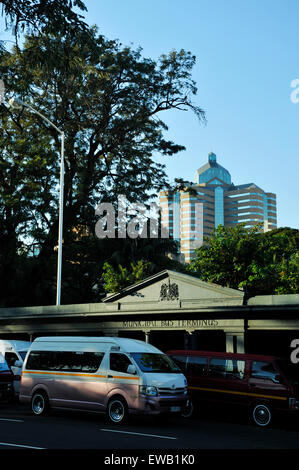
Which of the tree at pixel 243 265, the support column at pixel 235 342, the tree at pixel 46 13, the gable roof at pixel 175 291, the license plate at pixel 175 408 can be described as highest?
the tree at pixel 46 13

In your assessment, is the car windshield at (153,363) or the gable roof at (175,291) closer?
the car windshield at (153,363)

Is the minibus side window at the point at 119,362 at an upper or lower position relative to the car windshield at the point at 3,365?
upper

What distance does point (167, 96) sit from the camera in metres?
38.5

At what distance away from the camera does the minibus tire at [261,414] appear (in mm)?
15531

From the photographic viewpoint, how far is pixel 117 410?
48.0 feet

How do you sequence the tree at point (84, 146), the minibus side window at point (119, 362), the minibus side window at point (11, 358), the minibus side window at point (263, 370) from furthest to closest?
the tree at point (84, 146) < the minibus side window at point (11, 358) < the minibus side window at point (263, 370) < the minibus side window at point (119, 362)

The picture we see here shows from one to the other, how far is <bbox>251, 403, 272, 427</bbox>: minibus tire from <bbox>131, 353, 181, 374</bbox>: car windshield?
256 cm

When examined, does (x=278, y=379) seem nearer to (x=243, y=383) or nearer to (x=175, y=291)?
(x=243, y=383)

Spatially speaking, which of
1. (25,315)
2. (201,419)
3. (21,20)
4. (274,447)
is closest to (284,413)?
(201,419)

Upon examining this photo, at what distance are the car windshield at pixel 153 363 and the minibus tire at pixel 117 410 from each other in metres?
1.03

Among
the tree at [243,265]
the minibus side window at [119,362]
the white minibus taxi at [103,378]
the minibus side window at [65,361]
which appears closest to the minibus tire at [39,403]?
the white minibus taxi at [103,378]

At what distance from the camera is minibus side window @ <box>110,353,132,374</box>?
14.9 meters

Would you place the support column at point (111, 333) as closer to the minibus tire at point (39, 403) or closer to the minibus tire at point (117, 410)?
the minibus tire at point (39, 403)

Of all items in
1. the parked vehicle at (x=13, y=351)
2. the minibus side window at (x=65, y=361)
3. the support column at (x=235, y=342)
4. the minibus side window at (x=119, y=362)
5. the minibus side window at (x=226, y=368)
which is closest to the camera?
the minibus side window at (x=119, y=362)
